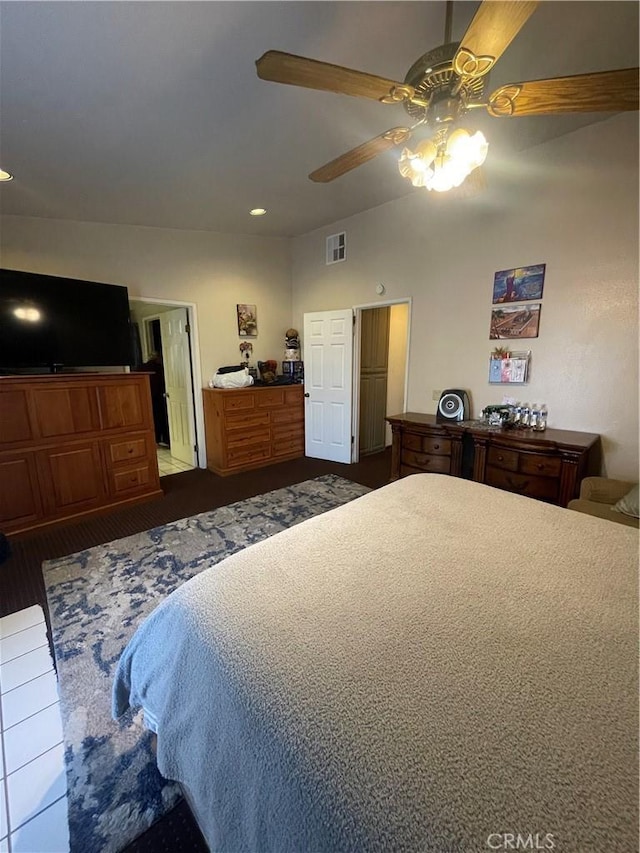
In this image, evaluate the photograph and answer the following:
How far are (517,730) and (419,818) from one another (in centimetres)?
24

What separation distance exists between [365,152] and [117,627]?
275 centimetres

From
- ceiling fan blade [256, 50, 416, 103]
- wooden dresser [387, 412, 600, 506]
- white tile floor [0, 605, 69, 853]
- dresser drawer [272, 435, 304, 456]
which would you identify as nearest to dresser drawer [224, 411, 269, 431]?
dresser drawer [272, 435, 304, 456]

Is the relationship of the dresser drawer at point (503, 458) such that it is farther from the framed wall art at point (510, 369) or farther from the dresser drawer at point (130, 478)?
the dresser drawer at point (130, 478)

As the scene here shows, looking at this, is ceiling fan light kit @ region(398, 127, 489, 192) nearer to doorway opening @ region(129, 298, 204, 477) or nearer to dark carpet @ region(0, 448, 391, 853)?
dark carpet @ region(0, 448, 391, 853)

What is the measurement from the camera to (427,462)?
10.6 feet

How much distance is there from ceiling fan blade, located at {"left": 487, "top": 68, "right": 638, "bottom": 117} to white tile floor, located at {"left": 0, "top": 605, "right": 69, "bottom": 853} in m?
2.94

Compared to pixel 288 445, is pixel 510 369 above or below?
above

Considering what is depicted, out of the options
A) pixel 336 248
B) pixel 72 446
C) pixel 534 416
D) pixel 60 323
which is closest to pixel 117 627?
pixel 72 446

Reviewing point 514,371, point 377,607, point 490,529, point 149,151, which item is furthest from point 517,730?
point 149,151

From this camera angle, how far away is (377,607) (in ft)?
3.06

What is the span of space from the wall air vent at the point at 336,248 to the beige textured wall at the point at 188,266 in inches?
31.4

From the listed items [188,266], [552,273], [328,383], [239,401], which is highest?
[188,266]

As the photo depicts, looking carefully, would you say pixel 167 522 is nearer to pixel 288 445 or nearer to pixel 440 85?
pixel 288 445

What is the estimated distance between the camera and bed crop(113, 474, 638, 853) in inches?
21.1
